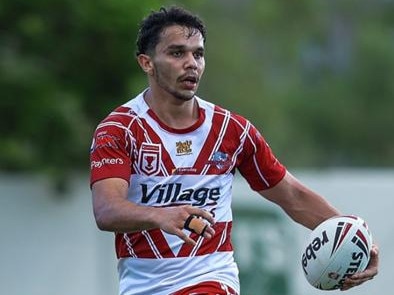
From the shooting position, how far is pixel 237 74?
129ft

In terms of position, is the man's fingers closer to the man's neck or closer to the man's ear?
the man's neck

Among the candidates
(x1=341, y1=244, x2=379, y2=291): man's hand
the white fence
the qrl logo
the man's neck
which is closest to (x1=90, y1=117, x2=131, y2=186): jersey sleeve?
the man's neck

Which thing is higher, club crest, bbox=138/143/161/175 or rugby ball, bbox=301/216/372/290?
club crest, bbox=138/143/161/175

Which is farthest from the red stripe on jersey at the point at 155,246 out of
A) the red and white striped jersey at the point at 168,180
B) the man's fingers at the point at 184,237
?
the man's fingers at the point at 184,237

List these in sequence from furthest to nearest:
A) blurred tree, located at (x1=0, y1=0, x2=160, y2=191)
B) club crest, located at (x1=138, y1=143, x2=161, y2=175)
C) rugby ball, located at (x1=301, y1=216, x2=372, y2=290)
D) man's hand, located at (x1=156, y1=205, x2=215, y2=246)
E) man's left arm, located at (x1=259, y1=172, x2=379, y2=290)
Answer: blurred tree, located at (x1=0, y1=0, x2=160, y2=191) < man's left arm, located at (x1=259, y1=172, x2=379, y2=290) < club crest, located at (x1=138, y1=143, x2=161, y2=175) < rugby ball, located at (x1=301, y1=216, x2=372, y2=290) < man's hand, located at (x1=156, y1=205, x2=215, y2=246)

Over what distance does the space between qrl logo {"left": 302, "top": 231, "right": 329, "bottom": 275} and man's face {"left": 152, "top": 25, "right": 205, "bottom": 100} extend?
107 centimetres

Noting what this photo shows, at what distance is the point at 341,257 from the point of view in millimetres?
7773

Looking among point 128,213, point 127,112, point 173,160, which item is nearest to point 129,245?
point 173,160

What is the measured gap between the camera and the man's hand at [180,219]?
23.1 ft

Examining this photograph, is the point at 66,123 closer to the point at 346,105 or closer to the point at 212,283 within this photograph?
the point at 212,283

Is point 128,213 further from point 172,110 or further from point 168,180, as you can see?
point 172,110

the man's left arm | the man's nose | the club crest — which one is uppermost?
the man's nose

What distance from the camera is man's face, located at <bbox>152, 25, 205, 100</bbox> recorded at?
794 centimetres

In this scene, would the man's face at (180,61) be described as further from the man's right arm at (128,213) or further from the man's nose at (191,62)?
the man's right arm at (128,213)
